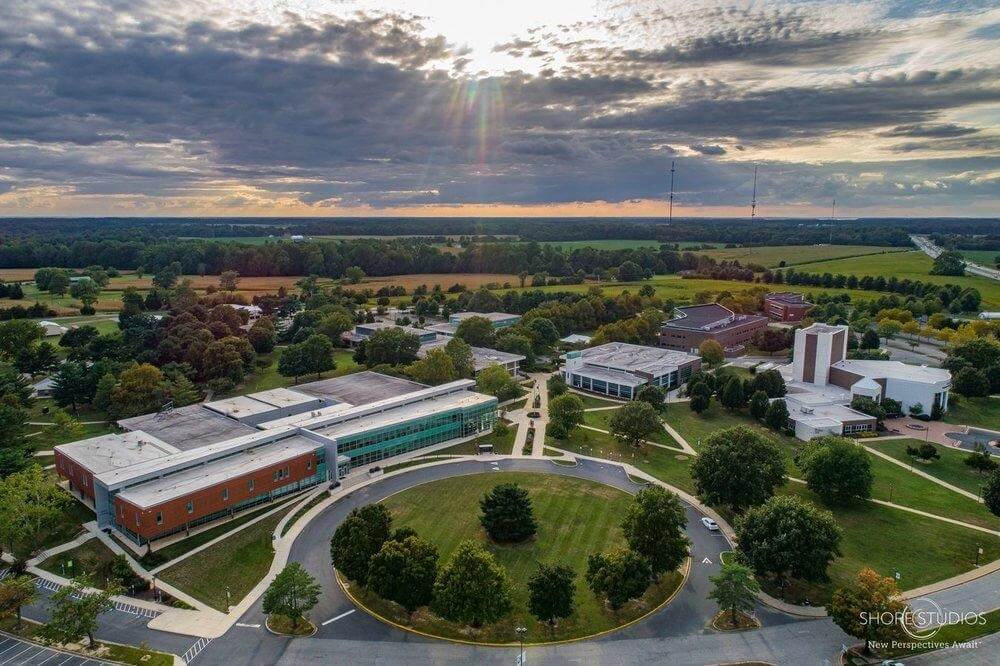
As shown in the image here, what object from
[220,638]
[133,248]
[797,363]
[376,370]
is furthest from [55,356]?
[133,248]

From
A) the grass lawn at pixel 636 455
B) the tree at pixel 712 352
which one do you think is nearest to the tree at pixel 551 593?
the grass lawn at pixel 636 455

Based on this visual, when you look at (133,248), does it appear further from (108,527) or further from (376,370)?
(108,527)

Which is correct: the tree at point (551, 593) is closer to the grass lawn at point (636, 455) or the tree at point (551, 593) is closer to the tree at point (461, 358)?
the grass lawn at point (636, 455)

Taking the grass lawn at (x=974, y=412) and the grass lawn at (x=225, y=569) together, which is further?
the grass lawn at (x=974, y=412)

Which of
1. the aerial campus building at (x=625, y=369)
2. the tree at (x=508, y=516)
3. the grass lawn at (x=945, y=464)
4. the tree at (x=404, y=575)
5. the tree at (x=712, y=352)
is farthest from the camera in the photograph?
the tree at (x=712, y=352)

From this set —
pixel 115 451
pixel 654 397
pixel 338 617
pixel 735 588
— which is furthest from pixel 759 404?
pixel 115 451

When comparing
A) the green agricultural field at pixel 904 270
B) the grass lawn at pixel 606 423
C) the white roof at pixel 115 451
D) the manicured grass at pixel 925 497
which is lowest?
the grass lawn at pixel 606 423
